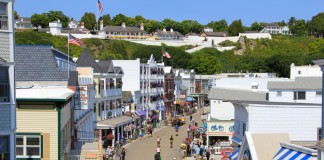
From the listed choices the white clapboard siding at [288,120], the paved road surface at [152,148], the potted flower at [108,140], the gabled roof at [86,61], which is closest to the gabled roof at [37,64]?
the white clapboard siding at [288,120]

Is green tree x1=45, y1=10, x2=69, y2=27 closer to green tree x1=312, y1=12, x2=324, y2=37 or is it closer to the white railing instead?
green tree x1=312, y1=12, x2=324, y2=37

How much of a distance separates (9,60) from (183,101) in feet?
273

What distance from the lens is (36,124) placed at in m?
20.7

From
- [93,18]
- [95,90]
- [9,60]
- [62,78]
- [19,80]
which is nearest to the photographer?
[9,60]

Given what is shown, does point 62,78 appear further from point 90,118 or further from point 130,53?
point 130,53

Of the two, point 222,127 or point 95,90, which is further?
point 95,90

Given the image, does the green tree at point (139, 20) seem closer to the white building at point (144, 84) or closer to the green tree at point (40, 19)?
the green tree at point (40, 19)

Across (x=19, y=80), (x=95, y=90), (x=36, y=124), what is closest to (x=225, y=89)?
(x=95, y=90)

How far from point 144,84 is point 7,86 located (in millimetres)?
58860

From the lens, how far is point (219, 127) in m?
48.0

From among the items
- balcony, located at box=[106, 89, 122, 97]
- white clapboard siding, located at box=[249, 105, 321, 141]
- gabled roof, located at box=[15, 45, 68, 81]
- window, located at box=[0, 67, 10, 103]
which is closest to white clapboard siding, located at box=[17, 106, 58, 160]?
window, located at box=[0, 67, 10, 103]

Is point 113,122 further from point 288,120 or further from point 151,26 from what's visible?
point 151,26

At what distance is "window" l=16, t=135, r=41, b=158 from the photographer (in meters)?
20.5

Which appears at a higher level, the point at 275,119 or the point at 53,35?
the point at 53,35
